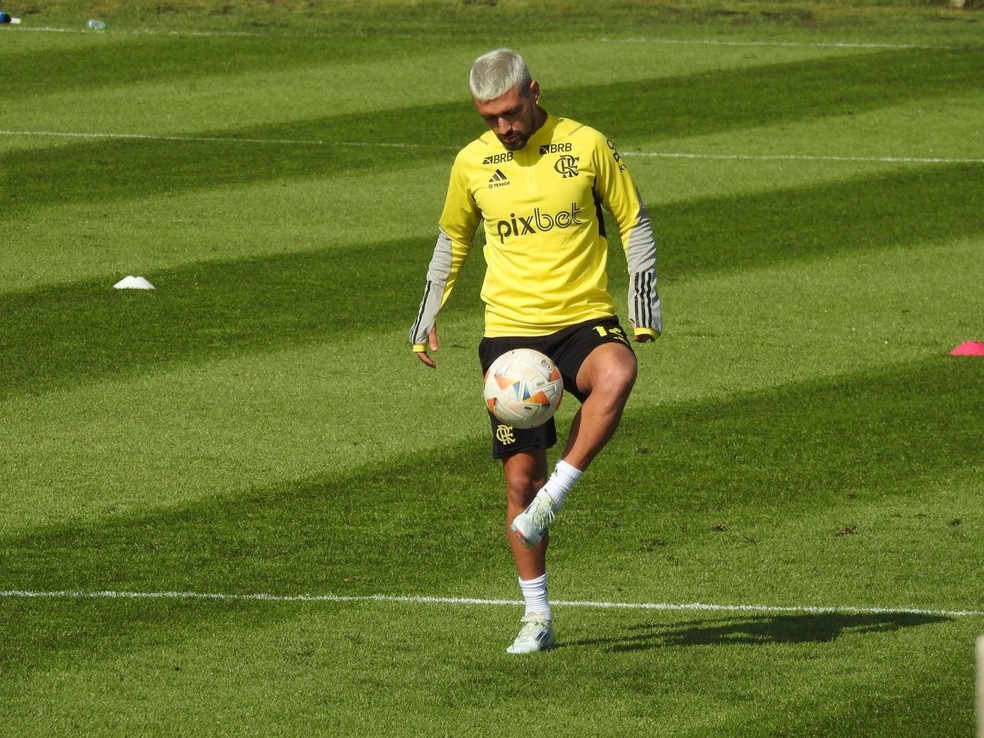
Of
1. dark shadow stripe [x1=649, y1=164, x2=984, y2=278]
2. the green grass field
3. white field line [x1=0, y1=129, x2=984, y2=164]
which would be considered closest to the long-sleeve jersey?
the green grass field

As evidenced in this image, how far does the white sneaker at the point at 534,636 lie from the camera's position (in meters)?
6.68

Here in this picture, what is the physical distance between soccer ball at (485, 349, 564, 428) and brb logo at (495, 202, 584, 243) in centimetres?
49

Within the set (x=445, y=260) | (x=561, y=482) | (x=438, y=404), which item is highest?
(x=445, y=260)

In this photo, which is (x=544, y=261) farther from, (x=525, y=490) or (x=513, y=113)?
(x=525, y=490)

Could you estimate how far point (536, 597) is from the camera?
6828mm

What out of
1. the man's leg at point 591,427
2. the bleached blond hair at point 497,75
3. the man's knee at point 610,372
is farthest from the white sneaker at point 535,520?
the bleached blond hair at point 497,75

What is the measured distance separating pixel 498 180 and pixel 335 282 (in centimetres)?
646

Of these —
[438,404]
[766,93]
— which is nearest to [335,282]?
[438,404]

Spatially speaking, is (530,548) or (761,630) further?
(761,630)

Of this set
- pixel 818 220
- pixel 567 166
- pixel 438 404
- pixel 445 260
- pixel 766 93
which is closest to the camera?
pixel 567 166

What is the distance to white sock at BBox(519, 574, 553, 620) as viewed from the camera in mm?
6820

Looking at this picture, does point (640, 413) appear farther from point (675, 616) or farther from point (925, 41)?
point (925, 41)

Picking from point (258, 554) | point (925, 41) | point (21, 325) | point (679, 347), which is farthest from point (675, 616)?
point (925, 41)

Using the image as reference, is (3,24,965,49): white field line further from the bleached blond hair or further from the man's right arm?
the bleached blond hair
